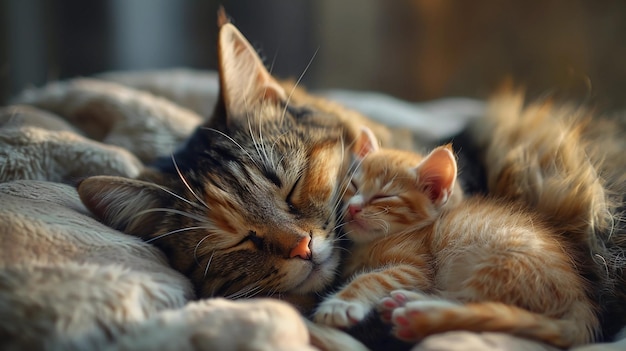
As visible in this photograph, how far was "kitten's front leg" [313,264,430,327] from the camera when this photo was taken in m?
1.03

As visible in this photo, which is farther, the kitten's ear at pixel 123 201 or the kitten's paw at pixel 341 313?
the kitten's ear at pixel 123 201

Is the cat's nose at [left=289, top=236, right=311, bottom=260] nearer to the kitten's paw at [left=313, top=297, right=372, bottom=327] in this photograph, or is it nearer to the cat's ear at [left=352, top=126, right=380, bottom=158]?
the kitten's paw at [left=313, top=297, right=372, bottom=327]

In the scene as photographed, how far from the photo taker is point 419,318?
947 millimetres

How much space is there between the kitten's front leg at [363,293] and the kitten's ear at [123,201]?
49 centimetres

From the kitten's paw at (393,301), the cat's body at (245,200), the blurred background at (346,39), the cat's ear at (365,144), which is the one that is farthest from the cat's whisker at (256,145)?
the blurred background at (346,39)

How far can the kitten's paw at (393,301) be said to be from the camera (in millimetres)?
1022

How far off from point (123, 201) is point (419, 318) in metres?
0.74

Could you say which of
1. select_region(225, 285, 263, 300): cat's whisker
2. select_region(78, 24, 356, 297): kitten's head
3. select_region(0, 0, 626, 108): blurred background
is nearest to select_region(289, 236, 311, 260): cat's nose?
select_region(78, 24, 356, 297): kitten's head

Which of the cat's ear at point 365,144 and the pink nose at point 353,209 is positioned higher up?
the cat's ear at point 365,144

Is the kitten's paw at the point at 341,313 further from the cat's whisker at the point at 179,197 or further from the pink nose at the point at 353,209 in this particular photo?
the cat's whisker at the point at 179,197

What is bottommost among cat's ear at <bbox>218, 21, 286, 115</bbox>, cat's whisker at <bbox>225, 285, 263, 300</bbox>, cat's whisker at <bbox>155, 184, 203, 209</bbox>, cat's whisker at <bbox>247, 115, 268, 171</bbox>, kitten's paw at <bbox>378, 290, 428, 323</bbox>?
cat's whisker at <bbox>225, 285, 263, 300</bbox>

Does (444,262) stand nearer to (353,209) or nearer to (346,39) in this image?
(353,209)

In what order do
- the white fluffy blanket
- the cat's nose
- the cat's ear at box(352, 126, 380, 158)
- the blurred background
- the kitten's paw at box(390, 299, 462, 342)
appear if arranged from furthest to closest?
the blurred background, the cat's ear at box(352, 126, 380, 158), the cat's nose, the kitten's paw at box(390, 299, 462, 342), the white fluffy blanket

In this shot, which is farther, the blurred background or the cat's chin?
the blurred background
